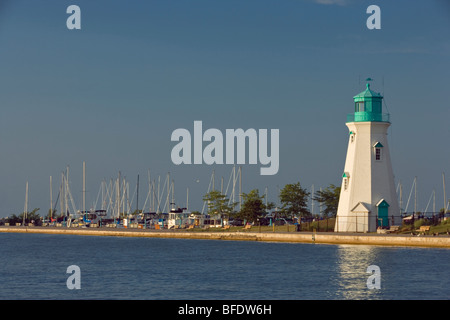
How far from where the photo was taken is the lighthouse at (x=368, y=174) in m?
69.5

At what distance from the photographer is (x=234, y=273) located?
50.9 meters

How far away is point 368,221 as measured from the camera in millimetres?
69500

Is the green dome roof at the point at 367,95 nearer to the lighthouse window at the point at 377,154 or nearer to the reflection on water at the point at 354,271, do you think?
the lighthouse window at the point at 377,154

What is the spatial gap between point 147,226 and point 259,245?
48.5 m

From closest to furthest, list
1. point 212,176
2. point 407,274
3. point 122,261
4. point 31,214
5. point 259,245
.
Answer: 1. point 407,274
2. point 122,261
3. point 259,245
4. point 212,176
5. point 31,214

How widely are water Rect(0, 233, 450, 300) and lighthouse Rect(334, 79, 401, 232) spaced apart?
4.02m

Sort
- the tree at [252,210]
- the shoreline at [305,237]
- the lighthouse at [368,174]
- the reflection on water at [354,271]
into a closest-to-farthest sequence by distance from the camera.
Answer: the reflection on water at [354,271] < the shoreline at [305,237] < the lighthouse at [368,174] < the tree at [252,210]

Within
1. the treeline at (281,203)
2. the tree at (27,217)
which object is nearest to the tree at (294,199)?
the treeline at (281,203)

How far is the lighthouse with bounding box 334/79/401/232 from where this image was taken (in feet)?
228

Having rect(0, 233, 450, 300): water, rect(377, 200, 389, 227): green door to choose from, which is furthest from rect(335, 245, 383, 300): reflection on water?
rect(377, 200, 389, 227): green door

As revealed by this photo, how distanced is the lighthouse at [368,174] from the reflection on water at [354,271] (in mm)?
3610
